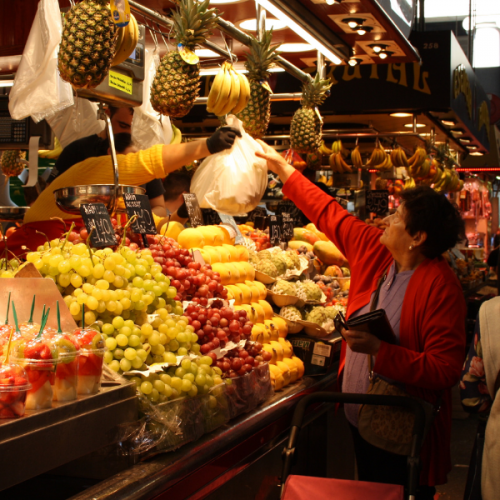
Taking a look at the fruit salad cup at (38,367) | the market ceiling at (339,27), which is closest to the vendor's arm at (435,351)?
the fruit salad cup at (38,367)

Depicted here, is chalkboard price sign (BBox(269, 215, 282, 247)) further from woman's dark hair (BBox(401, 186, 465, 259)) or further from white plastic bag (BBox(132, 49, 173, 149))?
woman's dark hair (BBox(401, 186, 465, 259))

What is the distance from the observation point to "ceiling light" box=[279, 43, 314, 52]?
5.25 metres

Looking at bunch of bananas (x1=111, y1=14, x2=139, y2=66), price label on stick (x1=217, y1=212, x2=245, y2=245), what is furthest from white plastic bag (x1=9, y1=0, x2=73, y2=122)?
price label on stick (x1=217, y1=212, x2=245, y2=245)

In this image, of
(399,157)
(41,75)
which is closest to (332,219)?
(41,75)

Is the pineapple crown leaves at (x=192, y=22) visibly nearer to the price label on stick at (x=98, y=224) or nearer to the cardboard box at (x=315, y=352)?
the price label on stick at (x=98, y=224)

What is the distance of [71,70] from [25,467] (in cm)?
156

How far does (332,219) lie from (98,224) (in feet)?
4.01

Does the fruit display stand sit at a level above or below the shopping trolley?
above

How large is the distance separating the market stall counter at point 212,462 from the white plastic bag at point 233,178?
106 cm

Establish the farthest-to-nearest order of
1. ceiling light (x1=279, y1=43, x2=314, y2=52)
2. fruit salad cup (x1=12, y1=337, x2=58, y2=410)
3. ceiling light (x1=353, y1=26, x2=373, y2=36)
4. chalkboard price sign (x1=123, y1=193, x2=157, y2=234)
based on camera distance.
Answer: ceiling light (x1=279, y1=43, x2=314, y2=52), ceiling light (x1=353, y1=26, x2=373, y2=36), chalkboard price sign (x1=123, y1=193, x2=157, y2=234), fruit salad cup (x1=12, y1=337, x2=58, y2=410)

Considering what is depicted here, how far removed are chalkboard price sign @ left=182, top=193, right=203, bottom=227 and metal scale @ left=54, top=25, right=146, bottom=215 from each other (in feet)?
1.96

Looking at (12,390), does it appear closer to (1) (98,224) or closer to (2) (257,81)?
(1) (98,224)

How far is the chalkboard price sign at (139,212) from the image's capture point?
2.60m

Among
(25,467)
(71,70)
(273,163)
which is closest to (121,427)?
(25,467)
